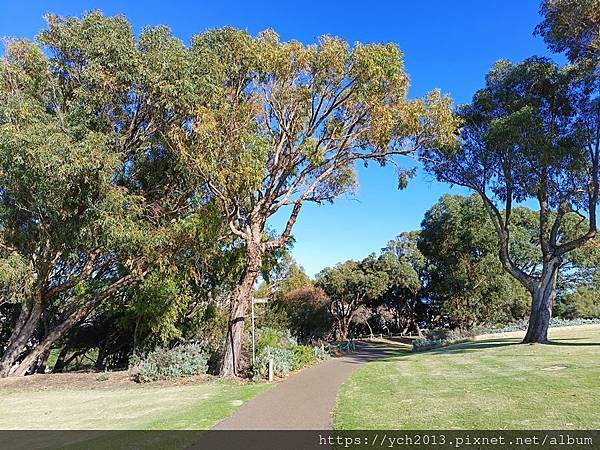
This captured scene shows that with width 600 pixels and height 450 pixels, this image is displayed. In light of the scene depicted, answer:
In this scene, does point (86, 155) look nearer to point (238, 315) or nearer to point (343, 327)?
point (238, 315)

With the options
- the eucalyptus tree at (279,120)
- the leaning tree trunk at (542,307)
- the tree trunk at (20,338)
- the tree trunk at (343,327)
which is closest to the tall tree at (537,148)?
the leaning tree trunk at (542,307)

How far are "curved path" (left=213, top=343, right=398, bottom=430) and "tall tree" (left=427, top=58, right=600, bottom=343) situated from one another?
11875 mm

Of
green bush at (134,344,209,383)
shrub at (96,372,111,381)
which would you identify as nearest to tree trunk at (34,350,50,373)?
shrub at (96,372,111,381)

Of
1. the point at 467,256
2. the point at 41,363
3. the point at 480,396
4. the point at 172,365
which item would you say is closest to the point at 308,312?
the point at 467,256

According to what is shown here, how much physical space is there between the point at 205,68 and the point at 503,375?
1329 cm

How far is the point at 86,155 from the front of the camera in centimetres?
1317

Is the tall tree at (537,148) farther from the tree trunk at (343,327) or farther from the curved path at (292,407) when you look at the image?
the tree trunk at (343,327)

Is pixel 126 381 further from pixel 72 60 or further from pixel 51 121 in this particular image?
pixel 72 60

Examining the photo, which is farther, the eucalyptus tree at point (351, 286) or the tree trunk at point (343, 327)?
the tree trunk at point (343, 327)

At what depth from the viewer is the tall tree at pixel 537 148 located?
56.7ft

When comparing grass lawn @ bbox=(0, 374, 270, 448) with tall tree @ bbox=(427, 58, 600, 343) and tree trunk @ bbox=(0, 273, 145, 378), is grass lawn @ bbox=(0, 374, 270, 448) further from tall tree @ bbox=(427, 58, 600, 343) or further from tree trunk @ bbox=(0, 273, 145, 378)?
tall tree @ bbox=(427, 58, 600, 343)

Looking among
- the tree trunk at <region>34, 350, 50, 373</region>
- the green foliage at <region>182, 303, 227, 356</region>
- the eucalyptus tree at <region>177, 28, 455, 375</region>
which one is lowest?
the tree trunk at <region>34, 350, 50, 373</region>

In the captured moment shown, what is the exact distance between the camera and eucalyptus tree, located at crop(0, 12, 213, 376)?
13188mm

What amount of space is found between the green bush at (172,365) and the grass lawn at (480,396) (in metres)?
5.56
